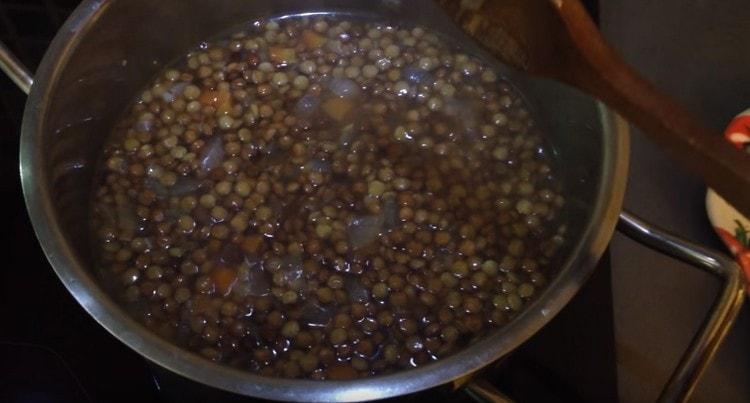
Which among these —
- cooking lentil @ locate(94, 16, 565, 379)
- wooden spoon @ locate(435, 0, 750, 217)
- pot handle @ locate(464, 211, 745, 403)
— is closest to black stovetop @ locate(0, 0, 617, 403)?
cooking lentil @ locate(94, 16, 565, 379)

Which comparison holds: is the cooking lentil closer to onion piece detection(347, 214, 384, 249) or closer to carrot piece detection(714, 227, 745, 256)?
onion piece detection(347, 214, 384, 249)

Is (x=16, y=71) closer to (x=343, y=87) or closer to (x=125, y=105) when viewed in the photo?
(x=125, y=105)

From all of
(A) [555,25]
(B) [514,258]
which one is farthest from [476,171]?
Result: (A) [555,25]

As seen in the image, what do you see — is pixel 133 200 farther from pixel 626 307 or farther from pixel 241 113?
pixel 626 307

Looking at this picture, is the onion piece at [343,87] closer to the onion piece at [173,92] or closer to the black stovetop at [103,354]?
the onion piece at [173,92]

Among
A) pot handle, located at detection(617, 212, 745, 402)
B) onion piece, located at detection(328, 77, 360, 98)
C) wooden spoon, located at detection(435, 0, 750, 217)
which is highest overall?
wooden spoon, located at detection(435, 0, 750, 217)

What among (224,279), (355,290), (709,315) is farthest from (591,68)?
(224,279)

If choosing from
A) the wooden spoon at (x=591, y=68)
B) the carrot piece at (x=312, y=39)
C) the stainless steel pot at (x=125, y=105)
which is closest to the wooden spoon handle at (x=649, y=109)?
the wooden spoon at (x=591, y=68)
